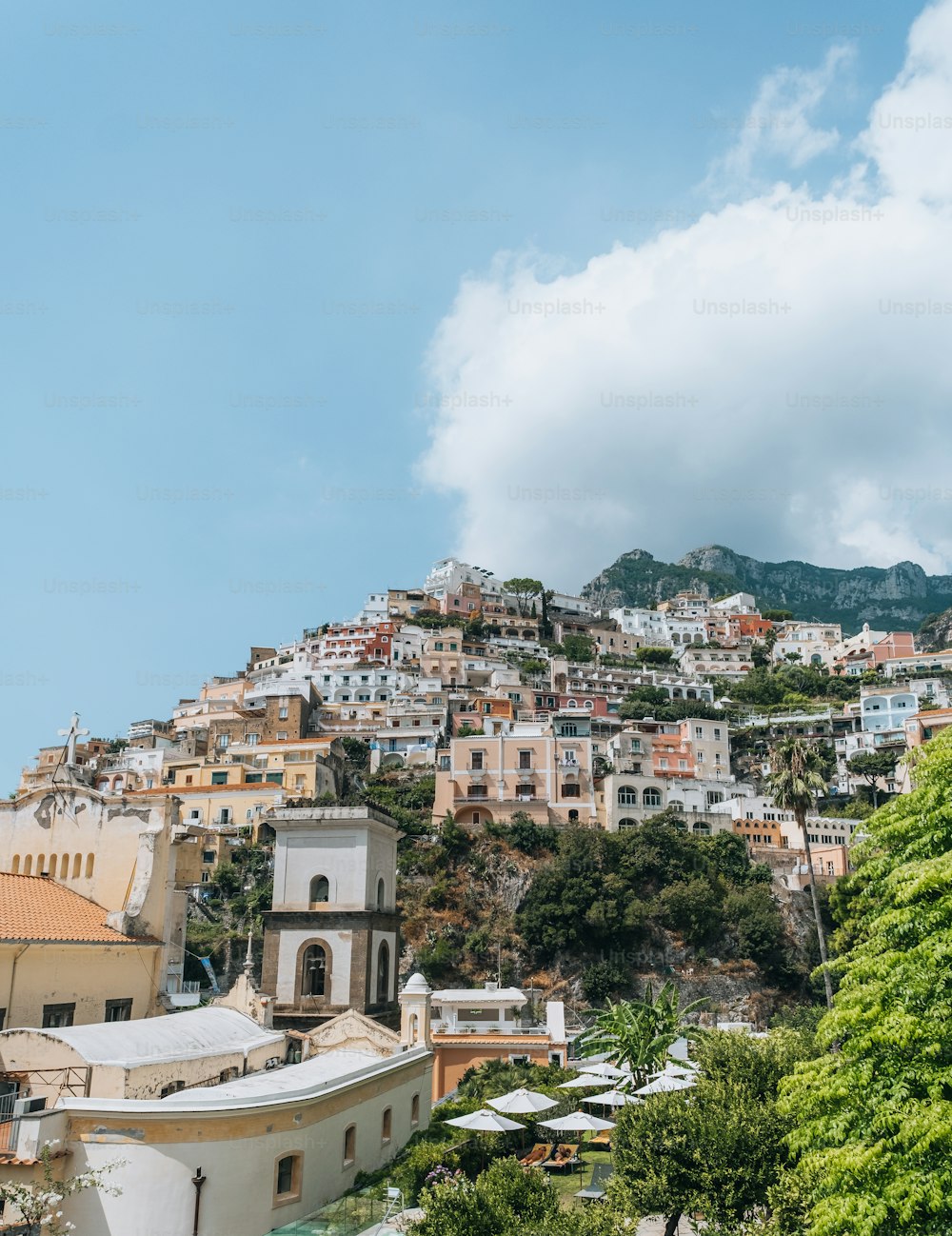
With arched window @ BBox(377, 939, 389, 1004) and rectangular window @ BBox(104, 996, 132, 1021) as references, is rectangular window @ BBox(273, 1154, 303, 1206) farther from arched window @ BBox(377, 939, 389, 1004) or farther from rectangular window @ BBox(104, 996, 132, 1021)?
arched window @ BBox(377, 939, 389, 1004)

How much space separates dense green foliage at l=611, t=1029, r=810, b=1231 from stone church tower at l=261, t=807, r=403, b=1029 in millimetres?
11651

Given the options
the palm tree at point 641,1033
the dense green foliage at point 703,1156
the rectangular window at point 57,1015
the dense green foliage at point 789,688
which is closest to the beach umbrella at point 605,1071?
the palm tree at point 641,1033

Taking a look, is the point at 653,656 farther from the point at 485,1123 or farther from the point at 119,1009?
the point at 119,1009

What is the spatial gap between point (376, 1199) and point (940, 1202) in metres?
12.8

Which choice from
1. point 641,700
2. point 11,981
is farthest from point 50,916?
point 641,700

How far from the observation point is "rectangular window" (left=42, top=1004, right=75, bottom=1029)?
2184cm

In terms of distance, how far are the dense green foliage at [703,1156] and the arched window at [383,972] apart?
40.8ft

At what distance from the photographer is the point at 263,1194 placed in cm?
1744

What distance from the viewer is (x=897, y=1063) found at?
11.3m

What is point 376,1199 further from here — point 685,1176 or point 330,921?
point 330,921

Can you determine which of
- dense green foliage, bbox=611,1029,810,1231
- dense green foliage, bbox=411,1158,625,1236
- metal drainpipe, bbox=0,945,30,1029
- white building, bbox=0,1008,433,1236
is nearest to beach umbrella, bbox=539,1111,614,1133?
white building, bbox=0,1008,433,1236

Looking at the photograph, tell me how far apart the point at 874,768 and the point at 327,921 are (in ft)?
240

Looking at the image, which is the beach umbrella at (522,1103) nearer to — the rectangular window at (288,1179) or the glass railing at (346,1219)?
the glass railing at (346,1219)

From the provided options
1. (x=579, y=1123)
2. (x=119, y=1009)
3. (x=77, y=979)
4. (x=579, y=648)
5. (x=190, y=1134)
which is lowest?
(x=579, y=1123)
